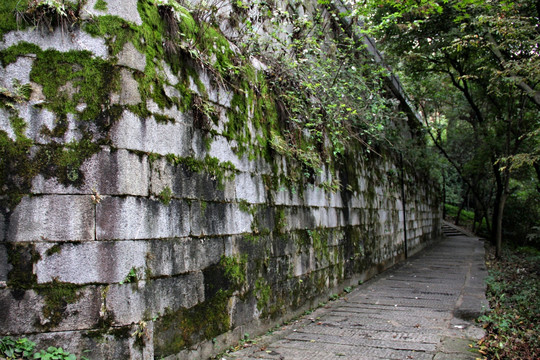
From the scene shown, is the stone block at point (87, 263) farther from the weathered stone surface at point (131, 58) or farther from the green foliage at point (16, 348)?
the weathered stone surface at point (131, 58)

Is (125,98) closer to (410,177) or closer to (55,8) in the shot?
(55,8)

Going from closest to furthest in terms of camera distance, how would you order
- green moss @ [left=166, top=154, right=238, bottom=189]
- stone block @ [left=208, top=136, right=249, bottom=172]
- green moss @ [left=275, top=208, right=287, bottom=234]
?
green moss @ [left=166, top=154, right=238, bottom=189] → stone block @ [left=208, top=136, right=249, bottom=172] → green moss @ [left=275, top=208, right=287, bottom=234]

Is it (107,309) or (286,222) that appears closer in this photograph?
(107,309)

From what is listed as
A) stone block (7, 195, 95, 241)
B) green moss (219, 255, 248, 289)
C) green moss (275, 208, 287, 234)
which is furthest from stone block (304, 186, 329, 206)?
stone block (7, 195, 95, 241)

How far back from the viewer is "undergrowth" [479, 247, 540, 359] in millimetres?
3922

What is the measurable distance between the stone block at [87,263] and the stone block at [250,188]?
1.45 metres

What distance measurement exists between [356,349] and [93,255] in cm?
260

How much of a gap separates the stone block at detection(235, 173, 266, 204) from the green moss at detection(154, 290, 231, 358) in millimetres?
952

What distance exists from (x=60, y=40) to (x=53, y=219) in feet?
3.86

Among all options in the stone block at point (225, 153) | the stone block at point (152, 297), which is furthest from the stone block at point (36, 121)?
Answer: the stone block at point (225, 153)

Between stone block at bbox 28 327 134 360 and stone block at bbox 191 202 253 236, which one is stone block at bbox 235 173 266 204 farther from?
stone block at bbox 28 327 134 360

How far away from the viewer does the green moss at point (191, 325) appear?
3.01 metres

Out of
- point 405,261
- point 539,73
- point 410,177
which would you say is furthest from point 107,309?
point 410,177

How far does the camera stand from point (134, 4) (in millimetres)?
3035
